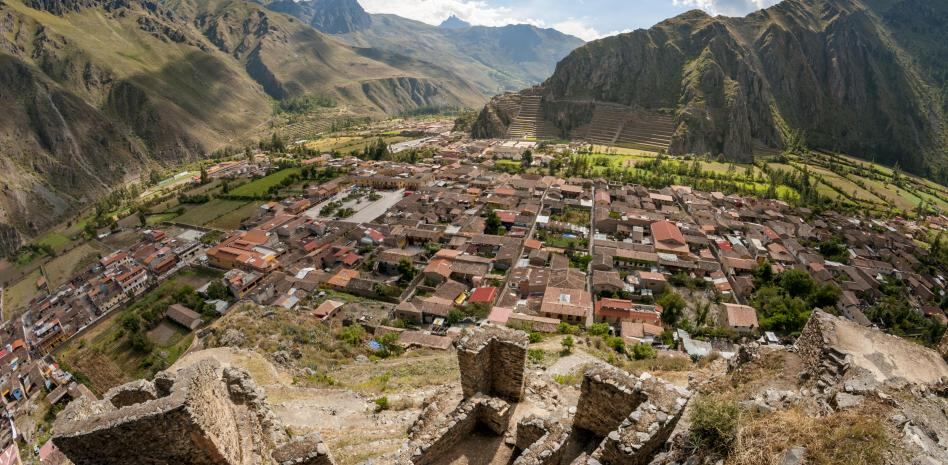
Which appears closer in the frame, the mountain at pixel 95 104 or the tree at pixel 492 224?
the tree at pixel 492 224

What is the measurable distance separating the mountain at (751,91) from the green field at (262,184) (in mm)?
57450

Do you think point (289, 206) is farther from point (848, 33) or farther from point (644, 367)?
point (848, 33)

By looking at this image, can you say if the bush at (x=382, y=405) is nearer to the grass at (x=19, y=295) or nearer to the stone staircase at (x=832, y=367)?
the stone staircase at (x=832, y=367)

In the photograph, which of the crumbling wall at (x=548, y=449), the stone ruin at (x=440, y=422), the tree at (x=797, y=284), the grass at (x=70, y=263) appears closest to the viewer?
the stone ruin at (x=440, y=422)

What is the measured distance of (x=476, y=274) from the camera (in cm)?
4069

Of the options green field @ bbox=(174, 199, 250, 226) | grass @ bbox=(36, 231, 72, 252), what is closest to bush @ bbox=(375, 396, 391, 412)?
green field @ bbox=(174, 199, 250, 226)

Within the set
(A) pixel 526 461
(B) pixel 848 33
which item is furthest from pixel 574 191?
(B) pixel 848 33

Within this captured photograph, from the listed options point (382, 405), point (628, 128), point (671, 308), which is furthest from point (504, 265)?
point (628, 128)

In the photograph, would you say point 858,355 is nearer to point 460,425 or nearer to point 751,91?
point 460,425

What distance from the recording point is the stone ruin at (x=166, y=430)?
802 centimetres

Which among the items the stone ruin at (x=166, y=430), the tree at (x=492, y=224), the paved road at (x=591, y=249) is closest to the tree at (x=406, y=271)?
the tree at (x=492, y=224)

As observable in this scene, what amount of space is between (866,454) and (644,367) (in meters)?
17.1

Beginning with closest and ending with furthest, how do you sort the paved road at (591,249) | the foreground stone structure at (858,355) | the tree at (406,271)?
the foreground stone structure at (858,355) → the paved road at (591,249) → the tree at (406,271)

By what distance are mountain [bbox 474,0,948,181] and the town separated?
5071cm
